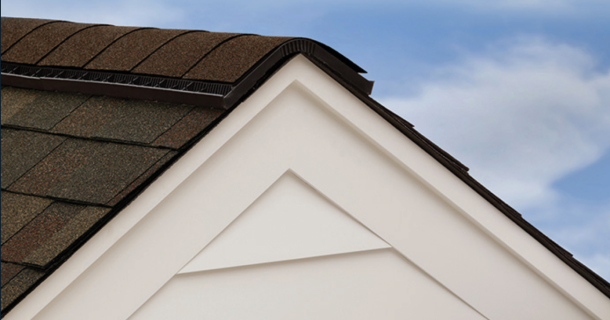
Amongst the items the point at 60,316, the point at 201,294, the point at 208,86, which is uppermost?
the point at 208,86

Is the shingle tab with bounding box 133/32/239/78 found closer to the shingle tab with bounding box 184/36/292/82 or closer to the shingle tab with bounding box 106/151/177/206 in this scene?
the shingle tab with bounding box 184/36/292/82

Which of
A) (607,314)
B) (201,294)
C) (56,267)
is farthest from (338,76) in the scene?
(607,314)

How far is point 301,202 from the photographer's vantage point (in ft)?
7.73

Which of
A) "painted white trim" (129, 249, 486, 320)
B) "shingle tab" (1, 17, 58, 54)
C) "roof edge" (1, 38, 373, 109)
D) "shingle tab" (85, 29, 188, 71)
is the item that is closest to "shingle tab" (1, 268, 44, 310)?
"painted white trim" (129, 249, 486, 320)

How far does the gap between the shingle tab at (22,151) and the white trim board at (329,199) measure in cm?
57

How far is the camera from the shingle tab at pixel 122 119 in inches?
87.5

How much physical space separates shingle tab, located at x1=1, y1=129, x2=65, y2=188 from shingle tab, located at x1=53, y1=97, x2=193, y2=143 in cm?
7

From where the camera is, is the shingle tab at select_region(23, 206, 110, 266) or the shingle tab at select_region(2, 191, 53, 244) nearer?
the shingle tab at select_region(23, 206, 110, 266)

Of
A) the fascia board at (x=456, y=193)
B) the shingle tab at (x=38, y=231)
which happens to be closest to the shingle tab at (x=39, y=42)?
the shingle tab at (x=38, y=231)

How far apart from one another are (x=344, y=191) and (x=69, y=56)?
1.30 meters

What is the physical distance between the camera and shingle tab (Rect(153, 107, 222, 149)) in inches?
80.9

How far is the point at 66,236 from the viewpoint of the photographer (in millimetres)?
1920

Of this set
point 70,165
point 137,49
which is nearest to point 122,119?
point 70,165

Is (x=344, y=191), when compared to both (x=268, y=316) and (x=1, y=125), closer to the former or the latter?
(x=268, y=316)
